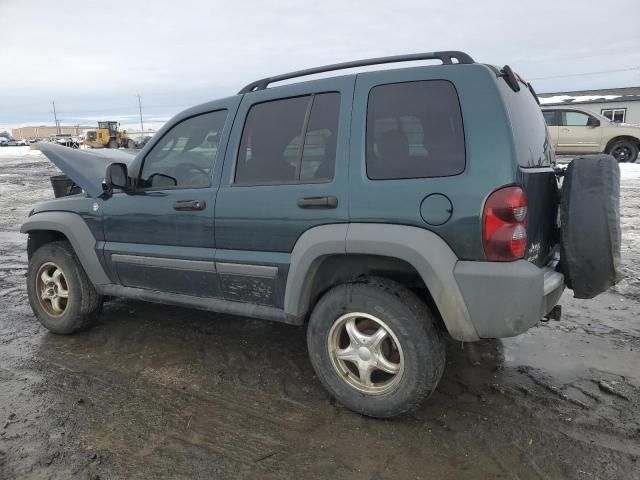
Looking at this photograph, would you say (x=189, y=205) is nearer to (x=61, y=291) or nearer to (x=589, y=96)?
(x=61, y=291)

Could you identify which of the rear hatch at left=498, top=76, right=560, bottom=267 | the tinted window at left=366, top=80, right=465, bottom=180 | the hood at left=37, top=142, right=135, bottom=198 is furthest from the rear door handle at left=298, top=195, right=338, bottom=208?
the hood at left=37, top=142, right=135, bottom=198

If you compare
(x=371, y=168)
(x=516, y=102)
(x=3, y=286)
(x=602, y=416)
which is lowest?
(x=602, y=416)

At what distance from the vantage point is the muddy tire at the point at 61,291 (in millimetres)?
4031

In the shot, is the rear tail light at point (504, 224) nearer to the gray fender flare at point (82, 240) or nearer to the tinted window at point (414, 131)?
the tinted window at point (414, 131)

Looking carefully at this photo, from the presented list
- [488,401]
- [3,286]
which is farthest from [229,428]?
[3,286]

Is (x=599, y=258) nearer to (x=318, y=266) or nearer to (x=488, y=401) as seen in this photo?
(x=488, y=401)

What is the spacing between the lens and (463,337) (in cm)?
251

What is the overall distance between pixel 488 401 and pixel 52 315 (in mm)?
3536

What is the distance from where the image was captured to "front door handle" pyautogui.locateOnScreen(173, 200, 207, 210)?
3.25 meters

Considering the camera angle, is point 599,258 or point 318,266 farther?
point 318,266

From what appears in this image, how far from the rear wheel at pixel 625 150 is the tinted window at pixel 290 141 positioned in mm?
15386

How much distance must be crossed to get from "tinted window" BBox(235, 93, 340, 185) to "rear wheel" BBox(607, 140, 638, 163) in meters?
15.4

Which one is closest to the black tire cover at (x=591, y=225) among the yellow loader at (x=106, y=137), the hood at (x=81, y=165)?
the hood at (x=81, y=165)

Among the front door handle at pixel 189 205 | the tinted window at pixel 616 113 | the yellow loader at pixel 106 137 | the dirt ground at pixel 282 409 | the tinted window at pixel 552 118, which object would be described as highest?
the yellow loader at pixel 106 137
